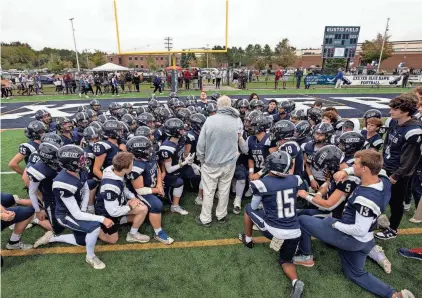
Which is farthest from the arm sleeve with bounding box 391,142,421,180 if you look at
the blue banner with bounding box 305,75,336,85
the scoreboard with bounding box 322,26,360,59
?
the scoreboard with bounding box 322,26,360,59

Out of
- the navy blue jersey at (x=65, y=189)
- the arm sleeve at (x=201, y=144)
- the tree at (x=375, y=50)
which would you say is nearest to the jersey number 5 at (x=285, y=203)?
the arm sleeve at (x=201, y=144)

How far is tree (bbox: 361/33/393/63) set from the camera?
4912 cm

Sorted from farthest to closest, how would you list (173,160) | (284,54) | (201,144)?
(284,54), (173,160), (201,144)

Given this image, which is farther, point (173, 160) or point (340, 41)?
point (340, 41)

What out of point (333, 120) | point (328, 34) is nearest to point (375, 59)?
point (328, 34)

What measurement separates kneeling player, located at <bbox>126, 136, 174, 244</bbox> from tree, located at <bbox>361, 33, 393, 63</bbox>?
57874mm

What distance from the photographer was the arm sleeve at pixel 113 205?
3.74 m

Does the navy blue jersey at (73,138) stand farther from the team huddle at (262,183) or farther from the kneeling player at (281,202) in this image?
the kneeling player at (281,202)

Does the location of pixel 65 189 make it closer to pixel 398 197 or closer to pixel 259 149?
pixel 259 149

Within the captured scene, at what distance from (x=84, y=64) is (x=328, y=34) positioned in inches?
2882

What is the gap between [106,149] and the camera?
482 cm

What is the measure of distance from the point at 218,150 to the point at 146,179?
1267 millimetres

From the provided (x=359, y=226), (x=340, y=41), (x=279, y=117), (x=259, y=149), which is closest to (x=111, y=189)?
(x=259, y=149)

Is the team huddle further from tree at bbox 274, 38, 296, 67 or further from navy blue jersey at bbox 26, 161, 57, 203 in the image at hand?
tree at bbox 274, 38, 296, 67
